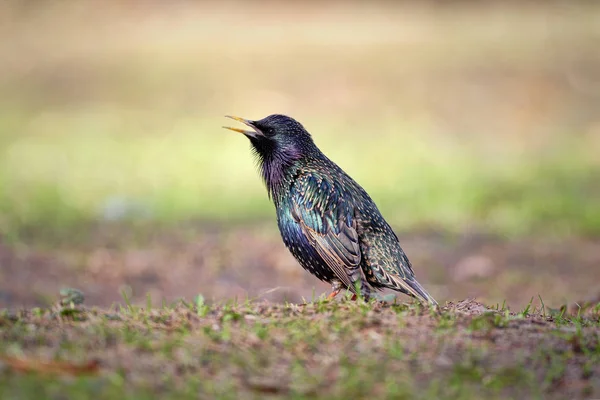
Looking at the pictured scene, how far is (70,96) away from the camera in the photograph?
2009cm

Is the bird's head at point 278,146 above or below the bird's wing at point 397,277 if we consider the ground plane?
above

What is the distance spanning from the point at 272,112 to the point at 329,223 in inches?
447

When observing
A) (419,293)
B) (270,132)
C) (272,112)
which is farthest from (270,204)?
(419,293)

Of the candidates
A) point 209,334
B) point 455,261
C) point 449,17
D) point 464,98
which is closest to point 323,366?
point 209,334

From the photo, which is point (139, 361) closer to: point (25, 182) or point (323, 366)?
point (323, 366)

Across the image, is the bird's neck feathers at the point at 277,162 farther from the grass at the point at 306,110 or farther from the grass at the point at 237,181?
the grass at the point at 306,110

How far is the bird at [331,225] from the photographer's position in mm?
6500

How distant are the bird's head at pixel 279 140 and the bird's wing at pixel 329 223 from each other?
0.25 meters

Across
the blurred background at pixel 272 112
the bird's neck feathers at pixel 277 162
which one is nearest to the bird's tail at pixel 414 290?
the bird's neck feathers at pixel 277 162

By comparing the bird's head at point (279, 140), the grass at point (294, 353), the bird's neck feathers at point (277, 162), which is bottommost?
the grass at point (294, 353)

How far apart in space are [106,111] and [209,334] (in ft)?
47.5

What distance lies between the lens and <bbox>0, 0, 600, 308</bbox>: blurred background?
33.6ft

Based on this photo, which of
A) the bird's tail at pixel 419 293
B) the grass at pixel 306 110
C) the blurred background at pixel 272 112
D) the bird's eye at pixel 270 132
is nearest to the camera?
the bird's tail at pixel 419 293

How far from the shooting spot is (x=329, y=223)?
21.7 ft
